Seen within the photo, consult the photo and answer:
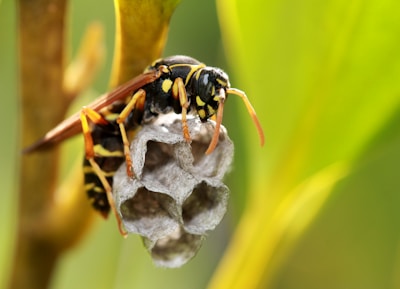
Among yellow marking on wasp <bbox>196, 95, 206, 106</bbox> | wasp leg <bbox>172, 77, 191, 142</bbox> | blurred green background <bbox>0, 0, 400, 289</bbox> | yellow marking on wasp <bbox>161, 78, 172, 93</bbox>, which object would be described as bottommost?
blurred green background <bbox>0, 0, 400, 289</bbox>

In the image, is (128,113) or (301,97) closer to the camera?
(128,113)

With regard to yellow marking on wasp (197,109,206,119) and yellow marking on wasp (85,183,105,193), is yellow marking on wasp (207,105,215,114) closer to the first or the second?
yellow marking on wasp (197,109,206,119)

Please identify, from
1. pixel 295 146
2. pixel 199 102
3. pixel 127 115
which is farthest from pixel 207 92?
pixel 295 146

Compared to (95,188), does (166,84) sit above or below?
above

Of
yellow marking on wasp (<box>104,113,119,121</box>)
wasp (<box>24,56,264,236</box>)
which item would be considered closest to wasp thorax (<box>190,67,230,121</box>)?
wasp (<box>24,56,264,236</box>)

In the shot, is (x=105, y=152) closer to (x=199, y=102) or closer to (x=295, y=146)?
(x=199, y=102)

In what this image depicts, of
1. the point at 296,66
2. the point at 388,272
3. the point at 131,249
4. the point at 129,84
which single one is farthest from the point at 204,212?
the point at 388,272

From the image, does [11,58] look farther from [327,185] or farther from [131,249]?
[327,185]
